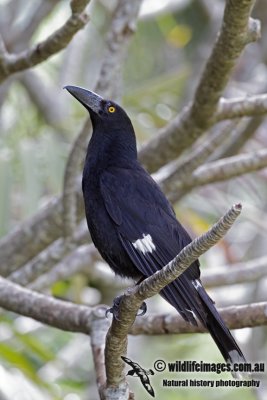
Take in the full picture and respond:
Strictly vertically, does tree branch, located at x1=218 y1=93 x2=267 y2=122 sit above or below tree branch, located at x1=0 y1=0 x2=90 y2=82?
below

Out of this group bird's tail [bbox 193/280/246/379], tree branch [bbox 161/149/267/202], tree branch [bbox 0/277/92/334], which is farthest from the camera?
tree branch [bbox 161/149/267/202]

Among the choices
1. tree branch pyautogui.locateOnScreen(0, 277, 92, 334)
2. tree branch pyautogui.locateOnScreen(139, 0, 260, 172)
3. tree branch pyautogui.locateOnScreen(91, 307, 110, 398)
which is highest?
tree branch pyautogui.locateOnScreen(139, 0, 260, 172)

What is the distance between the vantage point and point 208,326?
11.1 feet

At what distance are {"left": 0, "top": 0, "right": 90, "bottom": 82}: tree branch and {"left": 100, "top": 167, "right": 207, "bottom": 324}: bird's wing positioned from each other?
0.58 metres

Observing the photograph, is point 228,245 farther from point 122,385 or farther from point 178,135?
point 122,385

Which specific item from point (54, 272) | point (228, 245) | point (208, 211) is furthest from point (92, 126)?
point (228, 245)

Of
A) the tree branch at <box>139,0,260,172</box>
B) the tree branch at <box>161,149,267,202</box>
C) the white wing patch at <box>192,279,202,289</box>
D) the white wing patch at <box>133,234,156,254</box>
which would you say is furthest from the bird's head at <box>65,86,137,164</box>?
the white wing patch at <box>192,279,202,289</box>

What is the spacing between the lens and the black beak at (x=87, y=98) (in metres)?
4.06

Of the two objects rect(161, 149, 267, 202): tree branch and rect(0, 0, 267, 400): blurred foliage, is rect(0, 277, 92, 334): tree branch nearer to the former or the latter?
rect(0, 0, 267, 400): blurred foliage

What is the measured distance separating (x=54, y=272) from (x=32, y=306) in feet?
3.85

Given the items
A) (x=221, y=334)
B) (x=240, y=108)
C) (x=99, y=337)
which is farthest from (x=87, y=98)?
(x=221, y=334)

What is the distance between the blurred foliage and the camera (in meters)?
5.09

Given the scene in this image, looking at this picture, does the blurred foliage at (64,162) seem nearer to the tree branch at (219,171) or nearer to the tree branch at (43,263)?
the tree branch at (43,263)

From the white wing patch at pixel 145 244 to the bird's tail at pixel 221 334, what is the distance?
9.7 inches
